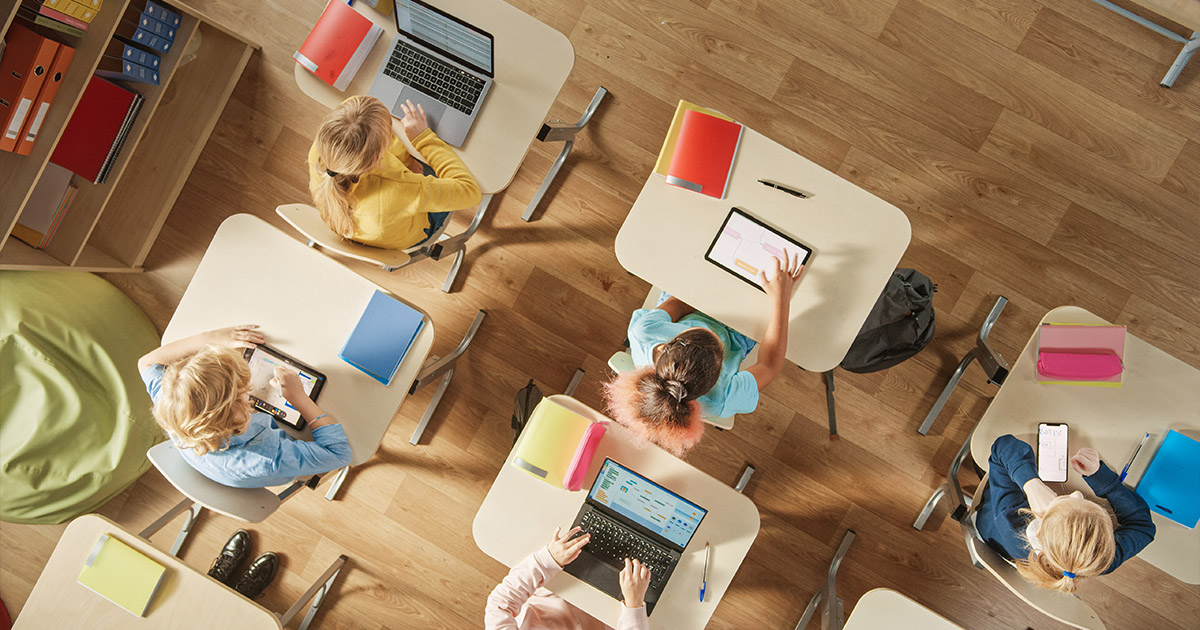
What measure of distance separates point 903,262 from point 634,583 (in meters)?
1.62

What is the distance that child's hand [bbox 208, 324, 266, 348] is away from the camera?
6.16ft

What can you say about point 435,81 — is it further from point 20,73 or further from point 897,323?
point 897,323

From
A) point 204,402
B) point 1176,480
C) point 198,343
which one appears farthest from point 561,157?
point 1176,480

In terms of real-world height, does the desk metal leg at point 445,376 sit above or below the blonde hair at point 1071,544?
below

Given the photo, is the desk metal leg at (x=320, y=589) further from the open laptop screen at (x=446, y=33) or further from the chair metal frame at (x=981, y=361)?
the chair metal frame at (x=981, y=361)

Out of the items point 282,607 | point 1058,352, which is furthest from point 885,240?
point 282,607

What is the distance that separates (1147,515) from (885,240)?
1.05 m

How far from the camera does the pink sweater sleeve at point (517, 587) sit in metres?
1.81

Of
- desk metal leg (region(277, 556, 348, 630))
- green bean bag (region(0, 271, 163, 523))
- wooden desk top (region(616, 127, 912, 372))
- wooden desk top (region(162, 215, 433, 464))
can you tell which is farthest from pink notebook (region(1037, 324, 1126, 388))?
green bean bag (region(0, 271, 163, 523))

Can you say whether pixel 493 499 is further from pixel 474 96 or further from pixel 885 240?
pixel 885 240

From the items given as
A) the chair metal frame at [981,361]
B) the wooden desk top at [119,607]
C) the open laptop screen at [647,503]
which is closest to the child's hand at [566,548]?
the open laptop screen at [647,503]

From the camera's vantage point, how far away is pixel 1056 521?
1.70 metres

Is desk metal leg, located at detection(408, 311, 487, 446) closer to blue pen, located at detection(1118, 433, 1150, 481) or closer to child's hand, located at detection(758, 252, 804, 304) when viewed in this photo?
child's hand, located at detection(758, 252, 804, 304)

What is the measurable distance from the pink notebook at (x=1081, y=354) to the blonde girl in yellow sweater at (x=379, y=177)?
1740 mm
